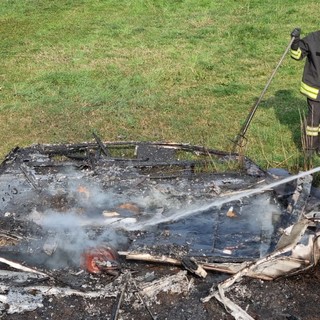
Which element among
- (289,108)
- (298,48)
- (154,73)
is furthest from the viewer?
(154,73)

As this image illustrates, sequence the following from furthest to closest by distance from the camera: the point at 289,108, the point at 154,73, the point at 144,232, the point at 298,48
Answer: the point at 154,73, the point at 289,108, the point at 298,48, the point at 144,232

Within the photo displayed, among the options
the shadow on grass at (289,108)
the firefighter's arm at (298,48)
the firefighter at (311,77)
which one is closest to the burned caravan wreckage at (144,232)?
the firefighter at (311,77)

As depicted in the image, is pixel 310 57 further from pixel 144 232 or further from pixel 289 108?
pixel 144 232

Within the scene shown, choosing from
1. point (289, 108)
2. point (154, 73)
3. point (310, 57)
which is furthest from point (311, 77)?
point (154, 73)

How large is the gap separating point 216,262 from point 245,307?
0.47 m

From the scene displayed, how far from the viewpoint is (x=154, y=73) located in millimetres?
11352

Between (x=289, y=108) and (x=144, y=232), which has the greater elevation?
(x=144, y=232)

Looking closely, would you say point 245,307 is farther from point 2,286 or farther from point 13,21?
point 13,21

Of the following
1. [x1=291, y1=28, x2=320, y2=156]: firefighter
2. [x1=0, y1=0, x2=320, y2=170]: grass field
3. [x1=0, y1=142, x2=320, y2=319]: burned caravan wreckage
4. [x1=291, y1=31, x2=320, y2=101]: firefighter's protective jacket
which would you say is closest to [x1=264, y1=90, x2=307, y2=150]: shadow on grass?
[x1=0, y1=0, x2=320, y2=170]: grass field

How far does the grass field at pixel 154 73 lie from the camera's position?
8789 millimetres

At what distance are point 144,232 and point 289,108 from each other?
5065 mm

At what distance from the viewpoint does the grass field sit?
8.79 meters

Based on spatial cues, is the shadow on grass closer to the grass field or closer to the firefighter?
the grass field

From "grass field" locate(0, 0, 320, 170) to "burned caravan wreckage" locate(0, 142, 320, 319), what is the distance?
1717 mm
